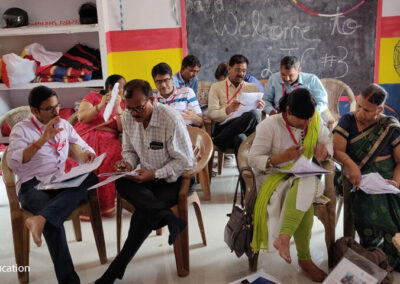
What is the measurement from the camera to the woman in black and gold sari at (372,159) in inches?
87.8

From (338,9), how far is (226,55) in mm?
1220

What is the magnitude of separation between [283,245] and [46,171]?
1.38m

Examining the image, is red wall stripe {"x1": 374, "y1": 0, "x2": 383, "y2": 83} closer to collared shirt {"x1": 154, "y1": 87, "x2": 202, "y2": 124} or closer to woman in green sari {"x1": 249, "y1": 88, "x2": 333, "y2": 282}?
collared shirt {"x1": 154, "y1": 87, "x2": 202, "y2": 124}

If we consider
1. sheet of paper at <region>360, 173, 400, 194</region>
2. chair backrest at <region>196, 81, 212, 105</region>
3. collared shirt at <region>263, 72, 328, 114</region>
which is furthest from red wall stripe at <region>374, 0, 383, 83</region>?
sheet of paper at <region>360, 173, 400, 194</region>

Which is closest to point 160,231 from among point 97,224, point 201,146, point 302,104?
point 97,224

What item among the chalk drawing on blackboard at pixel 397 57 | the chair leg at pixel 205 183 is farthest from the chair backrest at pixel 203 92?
the chalk drawing on blackboard at pixel 397 57

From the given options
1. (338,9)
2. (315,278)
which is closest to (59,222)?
(315,278)

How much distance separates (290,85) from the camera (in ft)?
11.4

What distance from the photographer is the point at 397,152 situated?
229 centimetres

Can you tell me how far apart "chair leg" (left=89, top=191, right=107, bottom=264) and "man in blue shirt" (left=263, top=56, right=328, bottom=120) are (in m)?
1.70

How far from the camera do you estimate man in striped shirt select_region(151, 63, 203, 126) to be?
10.5 ft

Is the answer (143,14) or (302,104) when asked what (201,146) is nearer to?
(302,104)

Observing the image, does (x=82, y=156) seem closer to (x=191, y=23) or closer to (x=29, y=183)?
(x=29, y=183)

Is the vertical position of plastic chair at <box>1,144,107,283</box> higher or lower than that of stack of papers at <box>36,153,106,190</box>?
lower
